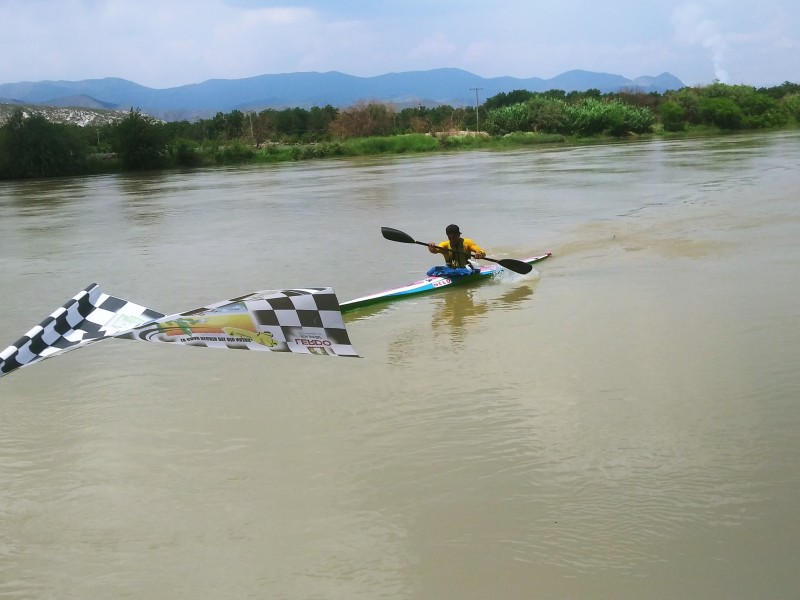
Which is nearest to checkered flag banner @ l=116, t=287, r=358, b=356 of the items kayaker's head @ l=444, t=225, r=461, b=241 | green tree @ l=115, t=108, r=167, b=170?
kayaker's head @ l=444, t=225, r=461, b=241

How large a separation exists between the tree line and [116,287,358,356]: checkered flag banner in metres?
43.6

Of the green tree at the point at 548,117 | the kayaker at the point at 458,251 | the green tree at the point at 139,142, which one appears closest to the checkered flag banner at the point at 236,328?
the kayaker at the point at 458,251

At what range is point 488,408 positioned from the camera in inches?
241

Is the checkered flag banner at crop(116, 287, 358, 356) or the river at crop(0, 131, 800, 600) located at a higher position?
the checkered flag banner at crop(116, 287, 358, 356)

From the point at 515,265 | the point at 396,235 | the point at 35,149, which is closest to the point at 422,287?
the point at 396,235

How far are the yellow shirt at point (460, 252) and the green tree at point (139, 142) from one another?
1576 inches

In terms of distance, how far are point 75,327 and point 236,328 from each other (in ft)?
3.62

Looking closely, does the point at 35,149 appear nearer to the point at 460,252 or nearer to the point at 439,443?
the point at 460,252

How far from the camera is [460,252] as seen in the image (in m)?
10.0

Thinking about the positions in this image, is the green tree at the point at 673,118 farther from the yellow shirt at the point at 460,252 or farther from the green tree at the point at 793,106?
the yellow shirt at the point at 460,252

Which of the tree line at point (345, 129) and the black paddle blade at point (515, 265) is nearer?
the black paddle blade at point (515, 265)

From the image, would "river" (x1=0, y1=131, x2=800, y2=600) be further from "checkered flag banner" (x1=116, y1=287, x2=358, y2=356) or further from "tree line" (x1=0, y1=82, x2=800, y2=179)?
"tree line" (x1=0, y1=82, x2=800, y2=179)

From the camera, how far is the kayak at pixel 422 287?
9148 millimetres

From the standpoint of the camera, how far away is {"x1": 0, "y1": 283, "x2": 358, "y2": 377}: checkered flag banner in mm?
5379
